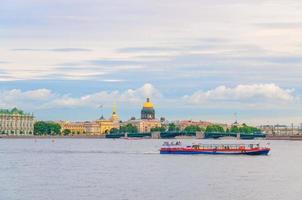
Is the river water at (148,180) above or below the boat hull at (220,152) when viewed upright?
below

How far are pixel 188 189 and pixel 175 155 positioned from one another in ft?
139

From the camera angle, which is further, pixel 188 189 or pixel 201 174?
pixel 201 174

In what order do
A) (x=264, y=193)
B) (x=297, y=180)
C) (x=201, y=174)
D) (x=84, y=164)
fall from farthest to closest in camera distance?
(x=84, y=164), (x=201, y=174), (x=297, y=180), (x=264, y=193)

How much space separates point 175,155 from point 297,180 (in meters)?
36.3

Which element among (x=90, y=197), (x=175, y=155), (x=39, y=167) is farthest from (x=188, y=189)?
(x=175, y=155)

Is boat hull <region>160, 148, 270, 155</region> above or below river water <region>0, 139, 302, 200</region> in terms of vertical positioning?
above

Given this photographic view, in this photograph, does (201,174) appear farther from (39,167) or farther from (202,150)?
(202,150)

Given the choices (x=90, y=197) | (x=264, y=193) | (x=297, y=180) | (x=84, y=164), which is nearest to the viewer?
(x=90, y=197)

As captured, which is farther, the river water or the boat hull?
the boat hull

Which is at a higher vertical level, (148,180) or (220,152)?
(220,152)

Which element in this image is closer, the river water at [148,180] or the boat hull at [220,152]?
the river water at [148,180]

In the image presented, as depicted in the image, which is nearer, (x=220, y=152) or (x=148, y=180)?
(x=148, y=180)

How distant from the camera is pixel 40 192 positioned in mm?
46031

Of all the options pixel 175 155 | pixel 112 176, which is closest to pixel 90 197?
pixel 112 176
